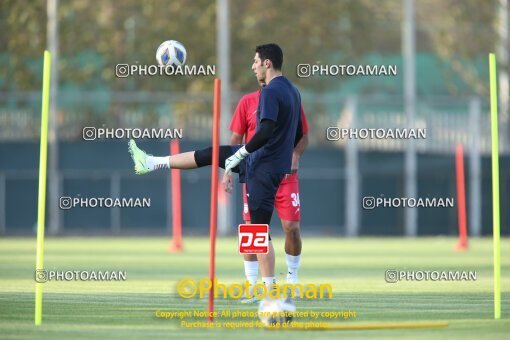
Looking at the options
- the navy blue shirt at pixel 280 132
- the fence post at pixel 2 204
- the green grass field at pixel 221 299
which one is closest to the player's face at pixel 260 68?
the navy blue shirt at pixel 280 132

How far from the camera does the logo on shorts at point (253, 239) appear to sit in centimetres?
1091

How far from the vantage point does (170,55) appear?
15.0 metres

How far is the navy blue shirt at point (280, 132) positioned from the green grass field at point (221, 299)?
1.48m

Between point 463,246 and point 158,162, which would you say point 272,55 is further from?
point 463,246

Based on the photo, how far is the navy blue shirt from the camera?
1125cm

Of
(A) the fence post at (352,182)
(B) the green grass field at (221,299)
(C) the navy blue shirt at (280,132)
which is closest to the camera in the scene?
(B) the green grass field at (221,299)

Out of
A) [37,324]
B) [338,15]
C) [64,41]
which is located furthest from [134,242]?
[37,324]

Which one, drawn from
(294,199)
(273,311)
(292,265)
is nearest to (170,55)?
(294,199)

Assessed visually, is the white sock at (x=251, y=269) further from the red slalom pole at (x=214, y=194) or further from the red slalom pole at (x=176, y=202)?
the red slalom pole at (x=176, y=202)

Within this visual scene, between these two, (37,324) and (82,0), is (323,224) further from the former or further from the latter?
(37,324)

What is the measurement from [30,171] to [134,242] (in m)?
6.83

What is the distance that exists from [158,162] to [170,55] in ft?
10.7

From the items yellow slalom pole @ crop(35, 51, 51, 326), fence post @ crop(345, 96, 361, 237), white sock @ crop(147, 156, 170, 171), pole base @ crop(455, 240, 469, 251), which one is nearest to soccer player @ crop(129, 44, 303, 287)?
white sock @ crop(147, 156, 170, 171)

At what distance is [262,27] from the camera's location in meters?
44.3
